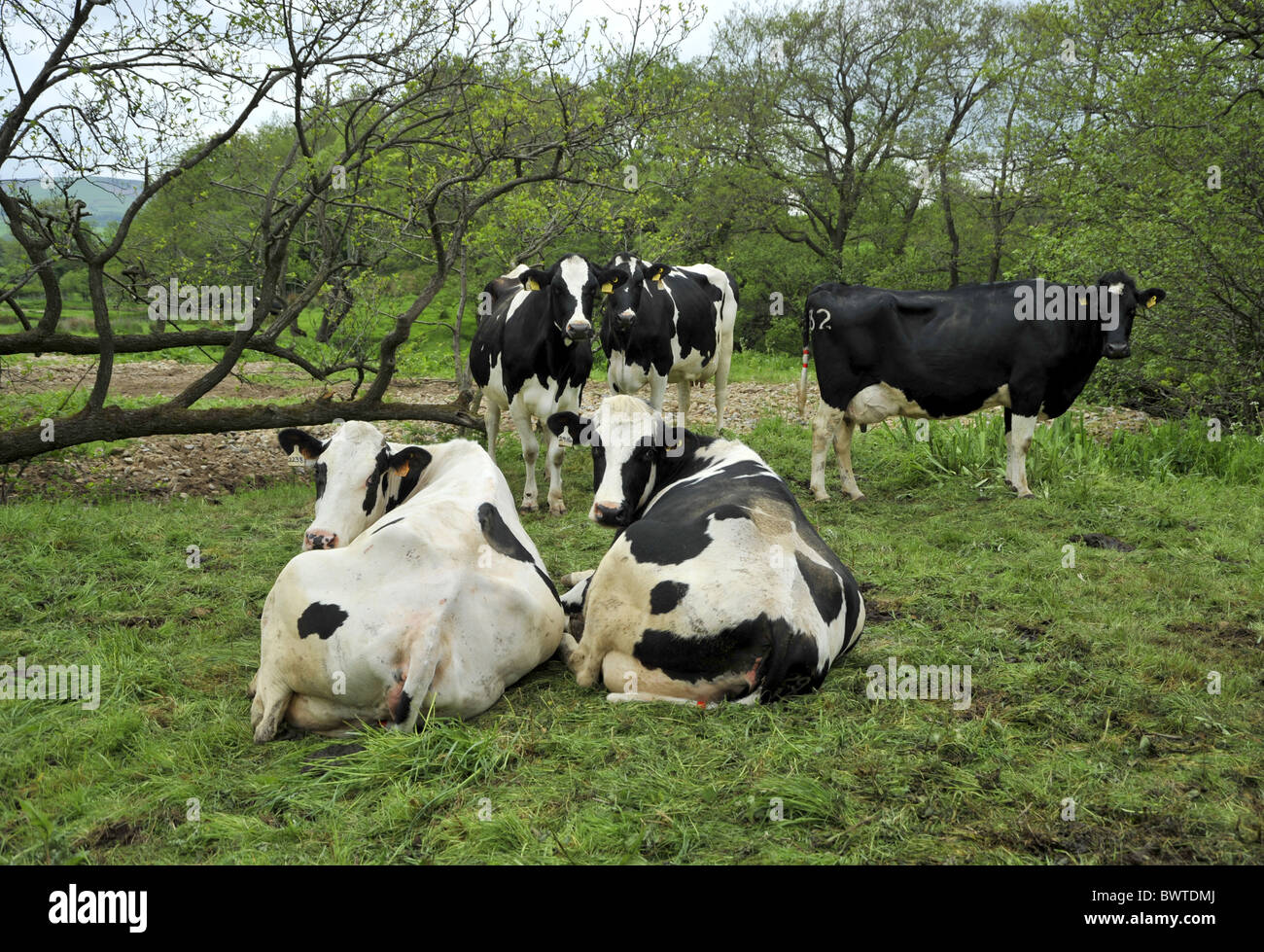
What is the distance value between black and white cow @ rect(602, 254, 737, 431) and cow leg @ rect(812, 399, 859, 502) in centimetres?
189

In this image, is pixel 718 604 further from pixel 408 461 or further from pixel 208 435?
pixel 208 435

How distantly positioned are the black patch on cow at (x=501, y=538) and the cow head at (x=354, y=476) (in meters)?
0.85

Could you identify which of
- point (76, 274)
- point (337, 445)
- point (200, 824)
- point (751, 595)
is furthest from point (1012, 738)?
point (76, 274)

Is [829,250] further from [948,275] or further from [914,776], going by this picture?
[914,776]

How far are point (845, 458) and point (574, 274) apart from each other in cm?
342

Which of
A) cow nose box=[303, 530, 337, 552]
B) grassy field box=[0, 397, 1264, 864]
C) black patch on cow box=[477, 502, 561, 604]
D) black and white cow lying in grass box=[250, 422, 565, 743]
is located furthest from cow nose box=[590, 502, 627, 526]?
cow nose box=[303, 530, 337, 552]

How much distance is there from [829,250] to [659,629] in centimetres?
2671

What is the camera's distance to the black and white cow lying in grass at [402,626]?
4004 millimetres

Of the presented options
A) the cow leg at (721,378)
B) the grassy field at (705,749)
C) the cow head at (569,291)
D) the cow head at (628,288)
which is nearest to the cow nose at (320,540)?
the grassy field at (705,749)

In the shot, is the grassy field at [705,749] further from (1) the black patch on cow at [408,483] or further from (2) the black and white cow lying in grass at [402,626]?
(1) the black patch on cow at [408,483]

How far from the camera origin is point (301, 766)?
384 cm

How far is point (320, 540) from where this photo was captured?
4.91 metres

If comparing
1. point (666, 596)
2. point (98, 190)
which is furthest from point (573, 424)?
point (98, 190)

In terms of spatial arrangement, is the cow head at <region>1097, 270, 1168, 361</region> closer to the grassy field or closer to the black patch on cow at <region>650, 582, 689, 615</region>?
the grassy field
